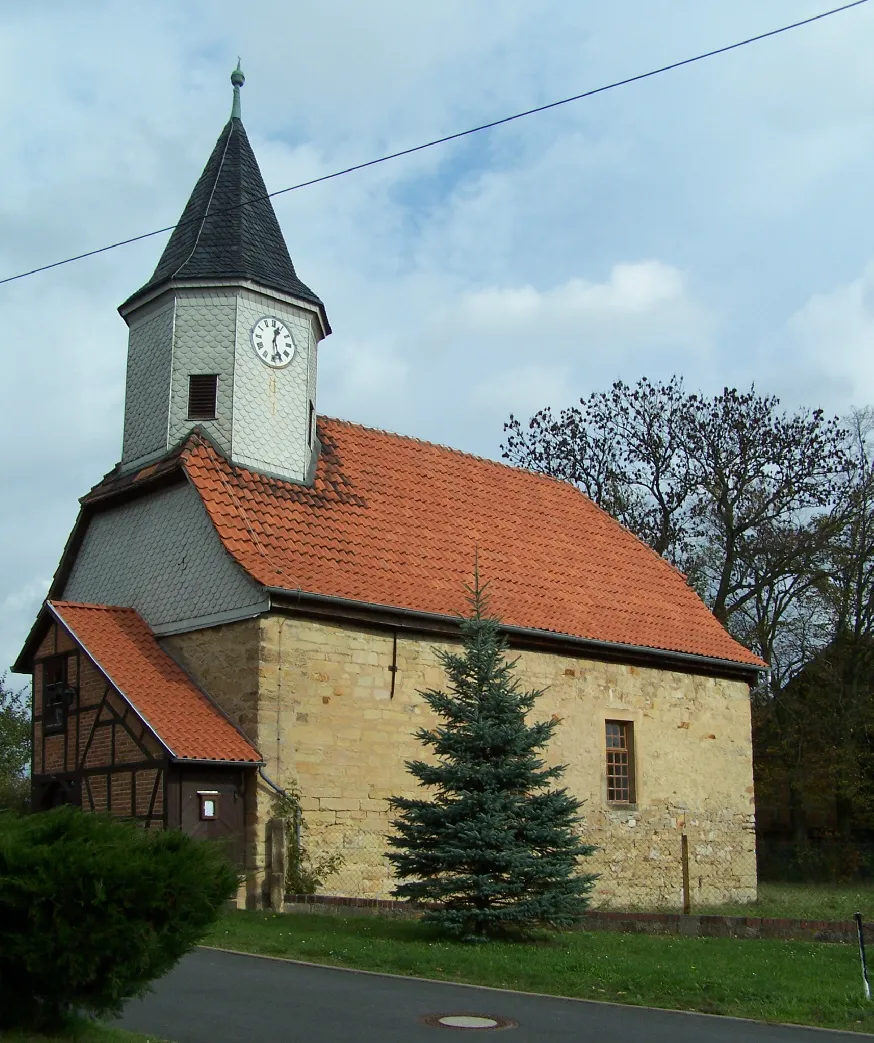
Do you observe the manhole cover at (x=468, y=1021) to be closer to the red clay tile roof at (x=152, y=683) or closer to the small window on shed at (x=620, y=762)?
the red clay tile roof at (x=152, y=683)

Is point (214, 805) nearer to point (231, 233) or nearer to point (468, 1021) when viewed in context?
point (468, 1021)

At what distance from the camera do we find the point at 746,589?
37000 millimetres

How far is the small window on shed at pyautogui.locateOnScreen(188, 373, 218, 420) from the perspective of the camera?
21.1m

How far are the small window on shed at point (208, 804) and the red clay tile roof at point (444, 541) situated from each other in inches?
121

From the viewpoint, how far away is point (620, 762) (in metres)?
22.8

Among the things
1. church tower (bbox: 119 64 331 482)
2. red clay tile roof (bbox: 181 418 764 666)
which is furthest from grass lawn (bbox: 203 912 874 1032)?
church tower (bbox: 119 64 331 482)

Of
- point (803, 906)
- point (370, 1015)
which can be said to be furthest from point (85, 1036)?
point (803, 906)

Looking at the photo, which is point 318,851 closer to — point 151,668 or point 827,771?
point 151,668

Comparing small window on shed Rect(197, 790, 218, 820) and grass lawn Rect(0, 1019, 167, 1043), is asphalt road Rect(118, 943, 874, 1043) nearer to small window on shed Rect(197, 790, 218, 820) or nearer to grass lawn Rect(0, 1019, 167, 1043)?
grass lawn Rect(0, 1019, 167, 1043)

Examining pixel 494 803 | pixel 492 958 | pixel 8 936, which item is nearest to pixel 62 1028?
pixel 8 936

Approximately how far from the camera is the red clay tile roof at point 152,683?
17359mm

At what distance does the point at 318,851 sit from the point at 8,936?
433 inches

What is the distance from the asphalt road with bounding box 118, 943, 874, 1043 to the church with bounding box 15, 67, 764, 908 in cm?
618

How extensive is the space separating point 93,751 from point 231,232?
9.28 m
